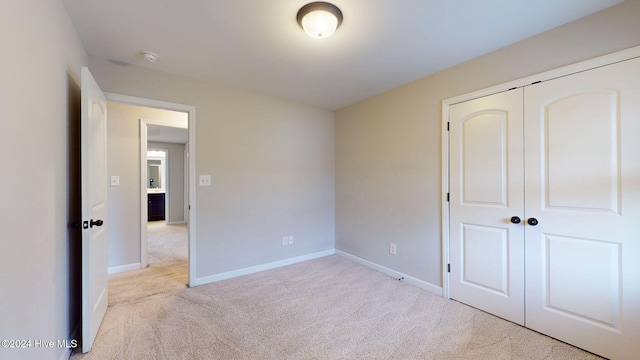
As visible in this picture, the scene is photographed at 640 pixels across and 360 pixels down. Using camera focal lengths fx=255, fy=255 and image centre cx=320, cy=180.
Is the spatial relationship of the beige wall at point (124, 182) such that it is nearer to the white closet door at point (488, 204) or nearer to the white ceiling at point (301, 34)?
the white ceiling at point (301, 34)

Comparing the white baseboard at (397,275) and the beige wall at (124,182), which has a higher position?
the beige wall at (124,182)

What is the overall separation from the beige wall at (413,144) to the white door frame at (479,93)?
0.16ft

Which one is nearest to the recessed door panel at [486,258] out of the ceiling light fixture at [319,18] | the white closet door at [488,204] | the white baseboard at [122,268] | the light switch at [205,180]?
the white closet door at [488,204]

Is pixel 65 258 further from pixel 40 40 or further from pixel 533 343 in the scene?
pixel 533 343

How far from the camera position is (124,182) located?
11.1ft

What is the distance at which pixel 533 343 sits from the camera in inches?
74.4

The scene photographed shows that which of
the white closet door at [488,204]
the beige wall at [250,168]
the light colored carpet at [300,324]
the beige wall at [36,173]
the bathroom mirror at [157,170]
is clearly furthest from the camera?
the bathroom mirror at [157,170]

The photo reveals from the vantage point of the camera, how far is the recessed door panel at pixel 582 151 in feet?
5.64

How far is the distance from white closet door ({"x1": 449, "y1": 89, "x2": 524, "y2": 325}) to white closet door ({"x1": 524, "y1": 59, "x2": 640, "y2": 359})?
0.09 meters

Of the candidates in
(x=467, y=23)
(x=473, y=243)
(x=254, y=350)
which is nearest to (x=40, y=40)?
(x=254, y=350)

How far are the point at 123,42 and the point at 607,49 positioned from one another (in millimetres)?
3612

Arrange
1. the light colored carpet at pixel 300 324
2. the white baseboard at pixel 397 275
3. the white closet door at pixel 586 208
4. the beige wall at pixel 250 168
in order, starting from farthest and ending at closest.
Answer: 1. the beige wall at pixel 250 168
2. the white baseboard at pixel 397 275
3. the light colored carpet at pixel 300 324
4. the white closet door at pixel 586 208

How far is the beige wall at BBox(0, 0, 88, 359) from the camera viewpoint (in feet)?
3.48

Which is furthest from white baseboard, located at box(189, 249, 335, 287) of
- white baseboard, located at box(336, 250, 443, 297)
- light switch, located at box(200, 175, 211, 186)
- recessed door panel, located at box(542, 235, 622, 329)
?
recessed door panel, located at box(542, 235, 622, 329)
